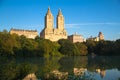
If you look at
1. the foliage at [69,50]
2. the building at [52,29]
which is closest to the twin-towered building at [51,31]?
the building at [52,29]

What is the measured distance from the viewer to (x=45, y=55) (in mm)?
52812

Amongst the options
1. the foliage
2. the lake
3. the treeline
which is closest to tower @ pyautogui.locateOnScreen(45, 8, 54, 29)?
the treeline

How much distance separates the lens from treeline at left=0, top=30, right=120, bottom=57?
44.3 meters

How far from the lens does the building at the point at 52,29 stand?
314 feet

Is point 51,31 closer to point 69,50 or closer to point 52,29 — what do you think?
point 52,29

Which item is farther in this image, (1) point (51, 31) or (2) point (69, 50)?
(1) point (51, 31)

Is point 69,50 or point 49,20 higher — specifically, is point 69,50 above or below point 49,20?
below

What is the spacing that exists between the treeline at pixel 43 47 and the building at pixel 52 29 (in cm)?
2550

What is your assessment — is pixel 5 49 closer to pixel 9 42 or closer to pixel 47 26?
pixel 9 42

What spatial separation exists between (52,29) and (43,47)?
45.8 metres

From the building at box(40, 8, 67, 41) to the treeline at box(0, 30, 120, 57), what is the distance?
2550cm

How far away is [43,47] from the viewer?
52.8 metres

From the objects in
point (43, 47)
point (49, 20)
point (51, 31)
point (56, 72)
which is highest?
point (49, 20)

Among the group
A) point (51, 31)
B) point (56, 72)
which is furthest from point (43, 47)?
point (51, 31)
